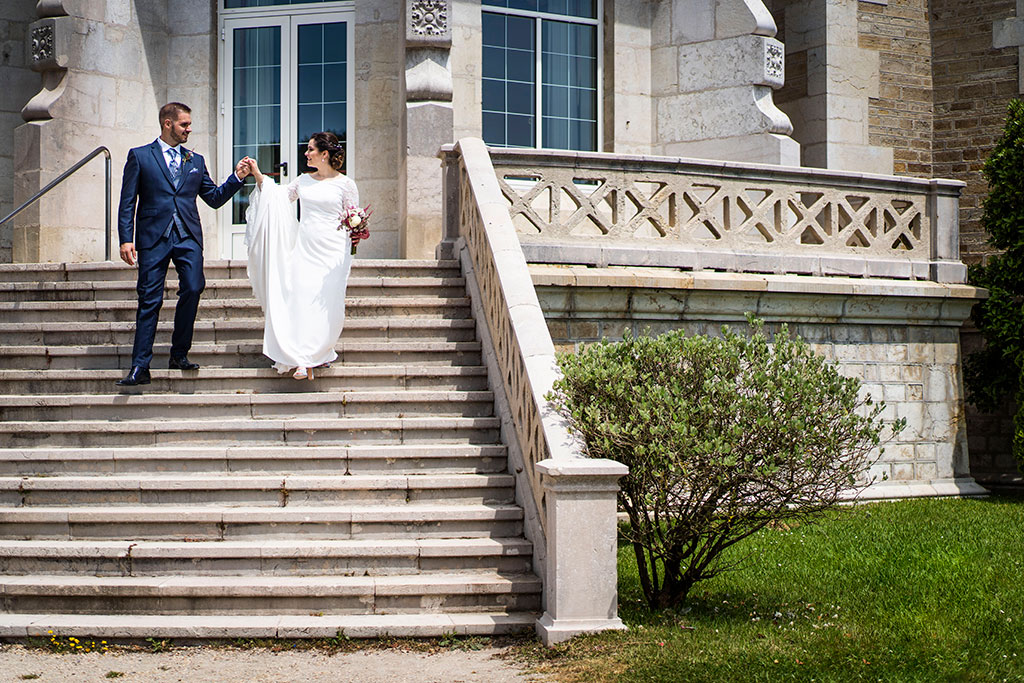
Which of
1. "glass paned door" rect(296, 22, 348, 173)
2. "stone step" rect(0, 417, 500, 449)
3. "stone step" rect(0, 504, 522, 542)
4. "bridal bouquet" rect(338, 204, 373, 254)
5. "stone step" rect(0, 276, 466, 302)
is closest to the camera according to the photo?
"stone step" rect(0, 504, 522, 542)


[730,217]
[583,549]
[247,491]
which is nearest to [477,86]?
[730,217]

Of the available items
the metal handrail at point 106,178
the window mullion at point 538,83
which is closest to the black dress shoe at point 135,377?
the metal handrail at point 106,178

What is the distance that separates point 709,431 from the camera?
6109 millimetres

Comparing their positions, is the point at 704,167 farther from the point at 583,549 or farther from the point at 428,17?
the point at 583,549

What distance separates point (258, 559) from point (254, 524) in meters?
0.36

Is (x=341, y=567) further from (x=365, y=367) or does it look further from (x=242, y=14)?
(x=242, y=14)

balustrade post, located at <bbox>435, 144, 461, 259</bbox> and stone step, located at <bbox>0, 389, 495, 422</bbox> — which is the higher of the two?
balustrade post, located at <bbox>435, 144, 461, 259</bbox>

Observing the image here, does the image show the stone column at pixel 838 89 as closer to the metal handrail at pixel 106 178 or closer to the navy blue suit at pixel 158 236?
the metal handrail at pixel 106 178

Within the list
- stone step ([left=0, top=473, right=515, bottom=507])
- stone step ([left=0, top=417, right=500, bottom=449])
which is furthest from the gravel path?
stone step ([left=0, top=417, right=500, bottom=449])

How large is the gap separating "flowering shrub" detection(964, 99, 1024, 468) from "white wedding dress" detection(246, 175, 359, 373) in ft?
24.5

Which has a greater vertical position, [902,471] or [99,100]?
[99,100]

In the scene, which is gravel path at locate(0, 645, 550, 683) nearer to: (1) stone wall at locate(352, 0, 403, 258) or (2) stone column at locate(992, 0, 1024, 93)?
(1) stone wall at locate(352, 0, 403, 258)

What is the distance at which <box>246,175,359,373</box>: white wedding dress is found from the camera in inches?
339

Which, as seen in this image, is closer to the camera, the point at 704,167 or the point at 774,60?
the point at 704,167
